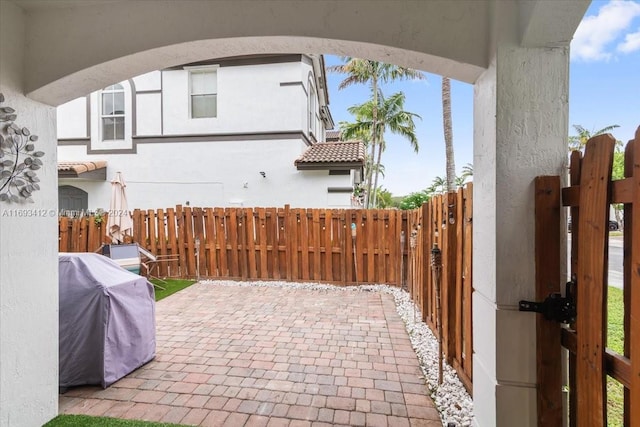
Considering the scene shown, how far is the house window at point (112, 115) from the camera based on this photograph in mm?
10469

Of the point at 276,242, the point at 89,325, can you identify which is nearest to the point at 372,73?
the point at 276,242

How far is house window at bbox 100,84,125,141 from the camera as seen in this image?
10.5 metres

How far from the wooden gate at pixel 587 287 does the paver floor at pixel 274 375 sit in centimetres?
126

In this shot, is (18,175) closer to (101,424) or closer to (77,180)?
(101,424)

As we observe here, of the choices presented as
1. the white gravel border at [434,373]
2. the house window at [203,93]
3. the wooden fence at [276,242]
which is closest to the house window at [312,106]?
the house window at [203,93]

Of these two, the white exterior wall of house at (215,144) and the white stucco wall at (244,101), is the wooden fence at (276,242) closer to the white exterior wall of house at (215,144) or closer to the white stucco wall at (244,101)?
the white exterior wall of house at (215,144)

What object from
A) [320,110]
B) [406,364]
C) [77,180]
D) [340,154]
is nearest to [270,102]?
[340,154]

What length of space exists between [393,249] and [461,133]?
830 centimetres

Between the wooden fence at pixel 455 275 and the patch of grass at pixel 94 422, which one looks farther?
the wooden fence at pixel 455 275

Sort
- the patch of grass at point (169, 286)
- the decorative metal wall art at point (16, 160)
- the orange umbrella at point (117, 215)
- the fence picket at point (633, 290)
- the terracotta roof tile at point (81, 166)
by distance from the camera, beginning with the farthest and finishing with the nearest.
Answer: the terracotta roof tile at point (81, 166) → the orange umbrella at point (117, 215) → the patch of grass at point (169, 286) → the decorative metal wall art at point (16, 160) → the fence picket at point (633, 290)

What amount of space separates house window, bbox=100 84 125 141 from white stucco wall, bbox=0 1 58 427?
9.32 m

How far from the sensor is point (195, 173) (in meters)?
10.0

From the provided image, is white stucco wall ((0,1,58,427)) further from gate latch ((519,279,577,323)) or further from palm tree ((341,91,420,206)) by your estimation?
palm tree ((341,91,420,206))

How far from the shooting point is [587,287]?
4.80 feet
